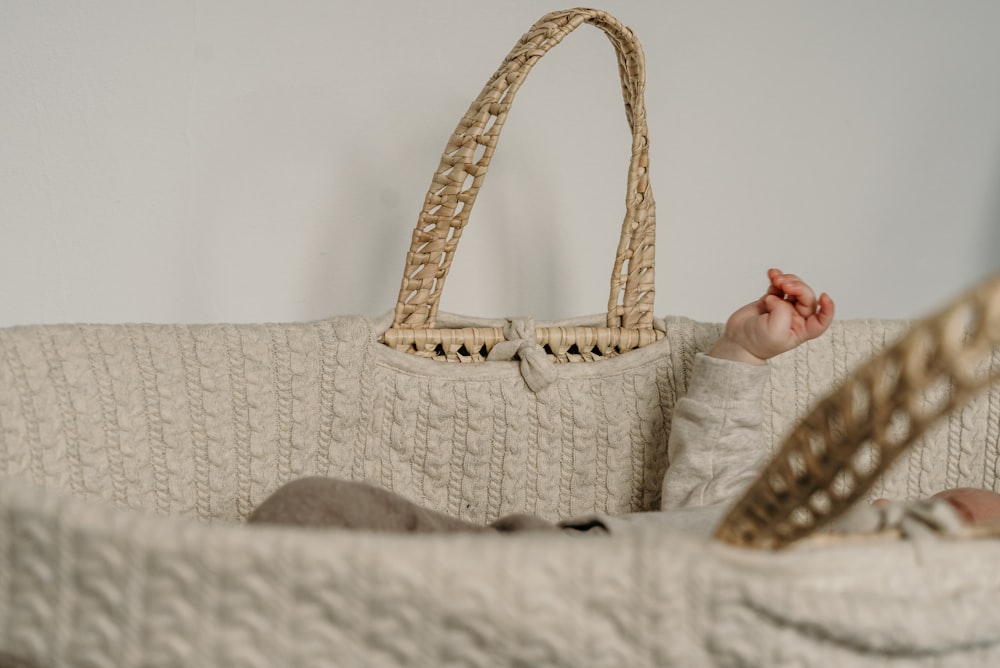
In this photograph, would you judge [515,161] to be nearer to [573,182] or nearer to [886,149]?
[573,182]

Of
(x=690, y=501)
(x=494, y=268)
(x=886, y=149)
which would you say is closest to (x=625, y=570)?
(x=690, y=501)

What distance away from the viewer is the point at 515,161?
1.33 m

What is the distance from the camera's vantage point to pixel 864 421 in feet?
1.47

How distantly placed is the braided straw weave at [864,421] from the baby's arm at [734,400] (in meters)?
0.46

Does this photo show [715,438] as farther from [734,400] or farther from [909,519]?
[909,519]

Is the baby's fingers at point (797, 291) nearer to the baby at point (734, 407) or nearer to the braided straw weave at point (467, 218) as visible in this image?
the baby at point (734, 407)

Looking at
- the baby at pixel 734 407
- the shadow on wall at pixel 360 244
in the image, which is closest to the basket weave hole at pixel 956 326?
Answer: the baby at pixel 734 407

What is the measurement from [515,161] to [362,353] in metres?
0.49

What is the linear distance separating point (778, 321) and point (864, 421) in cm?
53

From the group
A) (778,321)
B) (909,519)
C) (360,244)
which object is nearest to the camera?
(909,519)

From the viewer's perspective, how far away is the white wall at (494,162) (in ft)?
3.67

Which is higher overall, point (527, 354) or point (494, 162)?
point (494, 162)

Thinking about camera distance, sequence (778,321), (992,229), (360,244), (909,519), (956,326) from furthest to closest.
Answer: (992,229) < (360,244) < (778,321) < (909,519) < (956,326)

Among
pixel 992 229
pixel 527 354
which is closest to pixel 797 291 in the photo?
pixel 527 354
